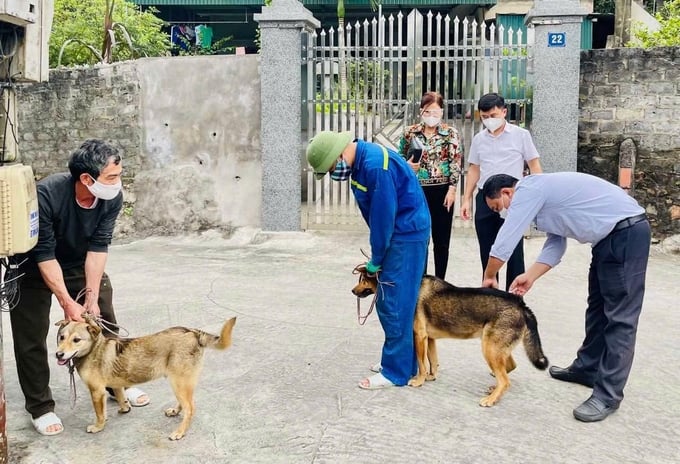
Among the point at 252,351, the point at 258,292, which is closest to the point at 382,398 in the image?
the point at 252,351

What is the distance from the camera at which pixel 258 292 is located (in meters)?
7.52

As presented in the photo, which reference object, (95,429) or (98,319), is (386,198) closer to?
(98,319)

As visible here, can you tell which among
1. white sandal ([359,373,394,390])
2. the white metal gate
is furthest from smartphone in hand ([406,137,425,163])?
the white metal gate

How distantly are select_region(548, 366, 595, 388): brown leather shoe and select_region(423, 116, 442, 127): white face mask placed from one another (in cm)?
262

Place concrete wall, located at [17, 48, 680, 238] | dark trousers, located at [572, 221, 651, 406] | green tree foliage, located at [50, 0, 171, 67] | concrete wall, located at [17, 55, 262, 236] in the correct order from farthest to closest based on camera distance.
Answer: green tree foliage, located at [50, 0, 171, 67] < concrete wall, located at [17, 55, 262, 236] < concrete wall, located at [17, 48, 680, 238] < dark trousers, located at [572, 221, 651, 406]

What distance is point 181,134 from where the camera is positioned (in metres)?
10.4

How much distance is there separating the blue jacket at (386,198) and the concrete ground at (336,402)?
0.97 m

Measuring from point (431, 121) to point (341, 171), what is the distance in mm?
2500

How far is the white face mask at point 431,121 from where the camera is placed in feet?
22.2

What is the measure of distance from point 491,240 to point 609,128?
4378 millimetres

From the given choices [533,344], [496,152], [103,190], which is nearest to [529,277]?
[533,344]

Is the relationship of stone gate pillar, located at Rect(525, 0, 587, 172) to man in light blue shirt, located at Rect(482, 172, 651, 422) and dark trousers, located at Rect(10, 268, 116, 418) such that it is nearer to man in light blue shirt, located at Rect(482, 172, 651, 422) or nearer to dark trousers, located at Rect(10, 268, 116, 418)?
man in light blue shirt, located at Rect(482, 172, 651, 422)

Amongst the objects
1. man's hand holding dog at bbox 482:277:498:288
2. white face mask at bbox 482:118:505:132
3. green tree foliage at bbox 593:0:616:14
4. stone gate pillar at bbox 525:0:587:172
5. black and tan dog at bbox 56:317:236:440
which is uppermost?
green tree foliage at bbox 593:0:616:14

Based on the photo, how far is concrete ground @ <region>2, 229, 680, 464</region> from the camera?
3.96 m
